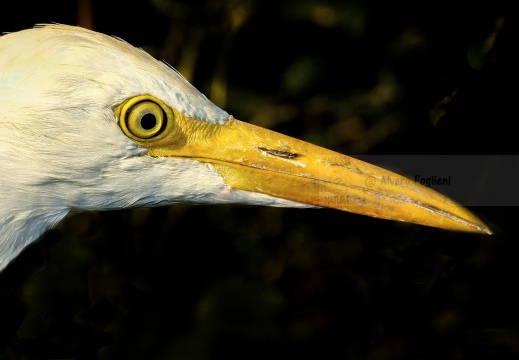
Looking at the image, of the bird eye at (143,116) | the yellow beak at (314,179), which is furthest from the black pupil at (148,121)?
the yellow beak at (314,179)

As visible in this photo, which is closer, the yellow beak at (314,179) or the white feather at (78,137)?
the white feather at (78,137)

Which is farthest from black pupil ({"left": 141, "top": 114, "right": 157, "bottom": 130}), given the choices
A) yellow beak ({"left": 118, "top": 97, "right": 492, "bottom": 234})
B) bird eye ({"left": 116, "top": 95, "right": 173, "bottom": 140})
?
yellow beak ({"left": 118, "top": 97, "right": 492, "bottom": 234})

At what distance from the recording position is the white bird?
144cm

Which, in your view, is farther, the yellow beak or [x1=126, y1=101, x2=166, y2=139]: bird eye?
the yellow beak

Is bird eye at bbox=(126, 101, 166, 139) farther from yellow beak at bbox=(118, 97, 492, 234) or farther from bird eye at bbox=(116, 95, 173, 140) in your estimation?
yellow beak at bbox=(118, 97, 492, 234)

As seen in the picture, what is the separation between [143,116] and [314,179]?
0.46 metres

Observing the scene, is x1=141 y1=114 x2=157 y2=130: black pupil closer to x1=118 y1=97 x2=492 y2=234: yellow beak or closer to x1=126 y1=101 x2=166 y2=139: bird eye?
x1=126 y1=101 x2=166 y2=139: bird eye

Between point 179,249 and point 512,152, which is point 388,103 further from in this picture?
point 179,249

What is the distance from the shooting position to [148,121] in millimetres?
1497

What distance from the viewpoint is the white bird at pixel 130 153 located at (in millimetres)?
1442

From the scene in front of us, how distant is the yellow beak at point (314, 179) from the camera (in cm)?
162

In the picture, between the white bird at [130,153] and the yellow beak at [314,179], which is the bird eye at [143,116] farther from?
the yellow beak at [314,179]

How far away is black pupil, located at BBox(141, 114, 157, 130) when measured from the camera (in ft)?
4.87

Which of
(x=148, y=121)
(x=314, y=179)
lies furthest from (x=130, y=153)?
(x=314, y=179)
